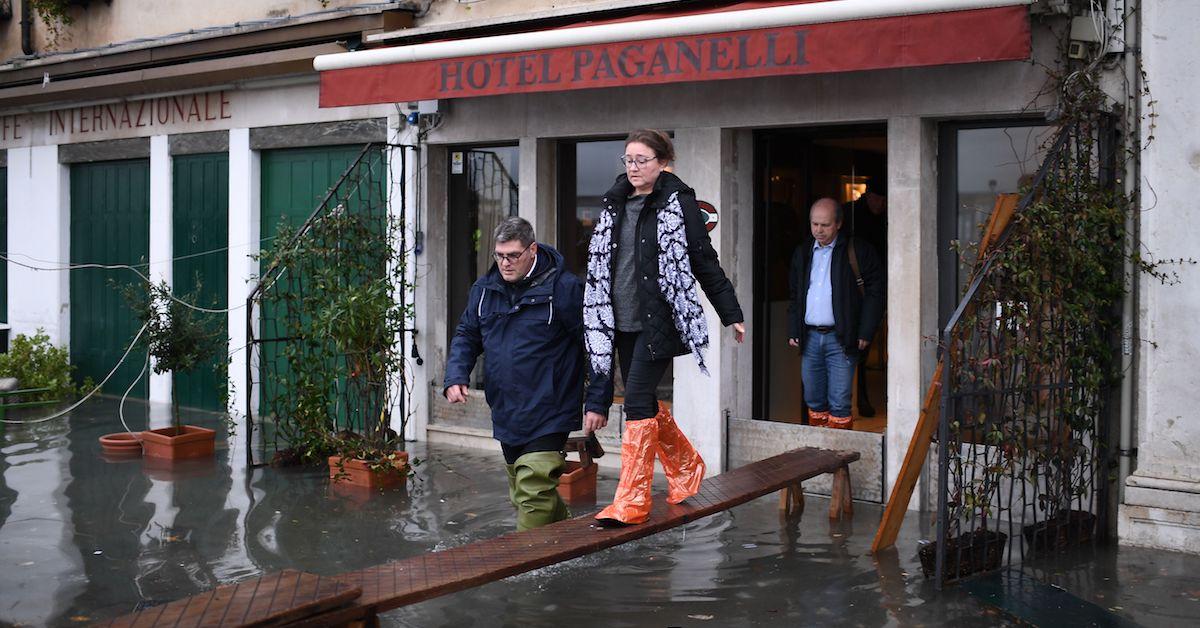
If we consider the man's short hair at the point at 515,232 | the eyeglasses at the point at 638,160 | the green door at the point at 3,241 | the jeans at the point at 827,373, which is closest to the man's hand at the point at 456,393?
the man's short hair at the point at 515,232

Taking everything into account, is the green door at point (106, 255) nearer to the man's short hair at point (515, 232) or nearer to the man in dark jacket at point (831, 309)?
the man in dark jacket at point (831, 309)

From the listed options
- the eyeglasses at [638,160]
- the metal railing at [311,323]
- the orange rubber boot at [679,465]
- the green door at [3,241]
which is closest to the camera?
the eyeglasses at [638,160]

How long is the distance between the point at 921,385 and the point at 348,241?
13.9 ft

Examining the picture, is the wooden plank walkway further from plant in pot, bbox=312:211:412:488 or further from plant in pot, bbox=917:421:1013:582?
plant in pot, bbox=312:211:412:488

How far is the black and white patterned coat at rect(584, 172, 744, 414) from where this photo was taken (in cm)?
605

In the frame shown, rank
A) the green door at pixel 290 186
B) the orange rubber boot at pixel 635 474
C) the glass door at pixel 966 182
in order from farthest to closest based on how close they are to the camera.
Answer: the green door at pixel 290 186 → the glass door at pixel 966 182 → the orange rubber boot at pixel 635 474

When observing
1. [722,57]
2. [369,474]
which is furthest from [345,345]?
[722,57]

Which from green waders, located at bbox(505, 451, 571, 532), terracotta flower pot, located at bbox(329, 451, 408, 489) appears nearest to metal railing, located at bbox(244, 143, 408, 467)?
terracotta flower pot, located at bbox(329, 451, 408, 489)

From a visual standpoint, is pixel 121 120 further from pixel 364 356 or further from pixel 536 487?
pixel 536 487

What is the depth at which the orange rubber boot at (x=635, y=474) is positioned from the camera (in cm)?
613

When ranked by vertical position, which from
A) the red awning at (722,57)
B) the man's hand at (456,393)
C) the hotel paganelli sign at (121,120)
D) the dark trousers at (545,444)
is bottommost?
the dark trousers at (545,444)

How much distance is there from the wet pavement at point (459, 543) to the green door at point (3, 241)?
6714mm

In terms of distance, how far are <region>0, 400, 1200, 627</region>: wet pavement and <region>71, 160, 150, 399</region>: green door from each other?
15.1 feet

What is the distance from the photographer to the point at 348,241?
32.2 feet
